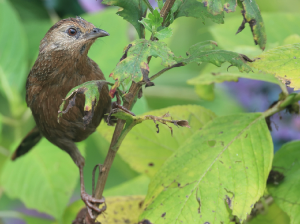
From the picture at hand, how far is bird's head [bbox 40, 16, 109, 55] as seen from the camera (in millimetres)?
1606

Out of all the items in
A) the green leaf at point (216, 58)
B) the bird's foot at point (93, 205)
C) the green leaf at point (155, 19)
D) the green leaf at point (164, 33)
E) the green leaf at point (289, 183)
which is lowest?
the bird's foot at point (93, 205)

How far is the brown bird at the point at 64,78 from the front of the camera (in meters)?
1.58

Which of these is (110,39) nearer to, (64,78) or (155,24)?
(64,78)

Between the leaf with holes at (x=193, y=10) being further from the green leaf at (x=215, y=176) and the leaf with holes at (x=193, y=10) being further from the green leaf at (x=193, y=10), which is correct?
the green leaf at (x=215, y=176)

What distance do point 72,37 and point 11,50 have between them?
92 cm

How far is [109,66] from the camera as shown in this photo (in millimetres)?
2215

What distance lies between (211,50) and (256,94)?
1199 mm

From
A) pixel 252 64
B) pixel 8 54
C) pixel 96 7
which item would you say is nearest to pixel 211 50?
pixel 252 64

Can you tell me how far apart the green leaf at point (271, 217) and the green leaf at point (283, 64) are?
0.64 meters

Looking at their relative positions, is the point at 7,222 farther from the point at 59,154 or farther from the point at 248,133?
the point at 248,133

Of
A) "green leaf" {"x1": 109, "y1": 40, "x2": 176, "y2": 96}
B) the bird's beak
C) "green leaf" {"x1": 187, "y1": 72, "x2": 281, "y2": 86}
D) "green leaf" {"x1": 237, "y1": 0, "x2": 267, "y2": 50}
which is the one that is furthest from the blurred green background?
"green leaf" {"x1": 109, "y1": 40, "x2": 176, "y2": 96}

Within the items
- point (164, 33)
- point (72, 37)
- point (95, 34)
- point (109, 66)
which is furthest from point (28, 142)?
point (164, 33)

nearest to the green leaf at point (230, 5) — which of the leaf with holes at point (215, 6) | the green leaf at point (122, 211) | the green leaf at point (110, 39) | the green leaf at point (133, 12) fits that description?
the leaf with holes at point (215, 6)

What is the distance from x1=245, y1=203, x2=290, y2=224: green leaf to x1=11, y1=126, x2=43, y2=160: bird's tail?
125 cm
